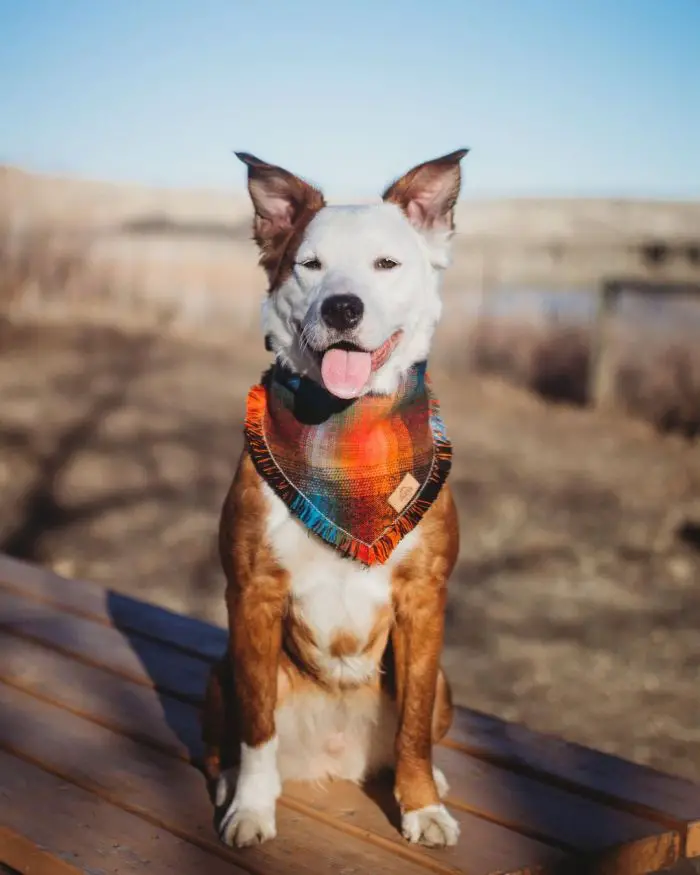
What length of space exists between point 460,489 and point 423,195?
4.22m

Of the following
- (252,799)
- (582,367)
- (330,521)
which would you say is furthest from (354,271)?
(582,367)

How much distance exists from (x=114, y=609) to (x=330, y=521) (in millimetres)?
1574

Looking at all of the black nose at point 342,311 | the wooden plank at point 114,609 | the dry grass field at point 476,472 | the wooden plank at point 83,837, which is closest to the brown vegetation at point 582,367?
the dry grass field at point 476,472

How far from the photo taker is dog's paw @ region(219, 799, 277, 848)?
2.09m

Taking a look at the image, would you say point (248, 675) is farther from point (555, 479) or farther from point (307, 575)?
point (555, 479)

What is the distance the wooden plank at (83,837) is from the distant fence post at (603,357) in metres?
6.41

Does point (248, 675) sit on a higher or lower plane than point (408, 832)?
higher

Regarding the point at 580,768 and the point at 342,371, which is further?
the point at 580,768

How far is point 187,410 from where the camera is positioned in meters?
7.62

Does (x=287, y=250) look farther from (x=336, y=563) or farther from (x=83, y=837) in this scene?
(x=83, y=837)

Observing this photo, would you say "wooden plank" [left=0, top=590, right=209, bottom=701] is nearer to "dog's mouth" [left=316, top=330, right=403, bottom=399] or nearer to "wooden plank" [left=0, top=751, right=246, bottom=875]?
→ "wooden plank" [left=0, top=751, right=246, bottom=875]

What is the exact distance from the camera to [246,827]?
6.90ft

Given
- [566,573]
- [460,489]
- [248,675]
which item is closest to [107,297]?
[460,489]

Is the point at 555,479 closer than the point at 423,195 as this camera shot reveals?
No
